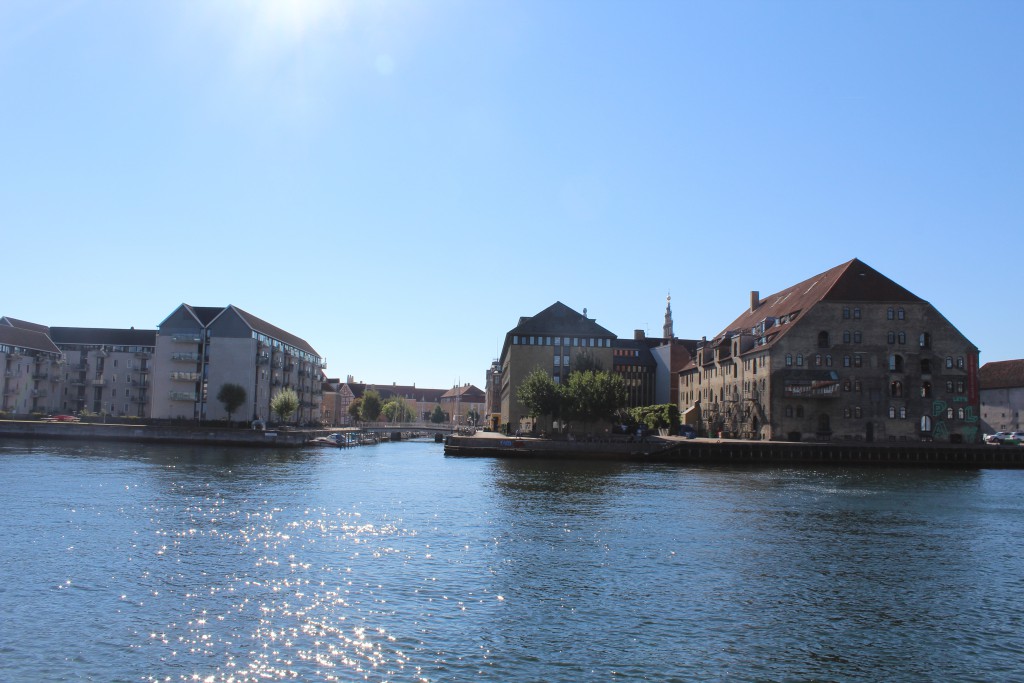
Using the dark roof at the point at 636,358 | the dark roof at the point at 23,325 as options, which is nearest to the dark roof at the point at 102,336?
the dark roof at the point at 23,325

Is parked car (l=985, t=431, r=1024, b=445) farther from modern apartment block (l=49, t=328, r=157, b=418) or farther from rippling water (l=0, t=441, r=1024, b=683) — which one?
modern apartment block (l=49, t=328, r=157, b=418)

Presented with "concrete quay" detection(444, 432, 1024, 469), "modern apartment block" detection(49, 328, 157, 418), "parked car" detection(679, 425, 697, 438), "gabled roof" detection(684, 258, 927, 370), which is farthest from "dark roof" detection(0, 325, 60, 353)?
"gabled roof" detection(684, 258, 927, 370)

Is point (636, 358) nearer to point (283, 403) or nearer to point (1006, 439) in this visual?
point (1006, 439)

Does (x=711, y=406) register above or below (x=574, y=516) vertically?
above

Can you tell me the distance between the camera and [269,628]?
22.3 m

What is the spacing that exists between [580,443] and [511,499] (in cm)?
4833

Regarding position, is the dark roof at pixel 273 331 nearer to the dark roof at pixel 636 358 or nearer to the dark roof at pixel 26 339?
the dark roof at pixel 26 339

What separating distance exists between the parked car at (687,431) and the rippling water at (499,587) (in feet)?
190

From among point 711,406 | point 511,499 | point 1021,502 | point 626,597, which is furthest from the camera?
point 711,406

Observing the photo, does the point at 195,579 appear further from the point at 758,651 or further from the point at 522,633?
the point at 758,651

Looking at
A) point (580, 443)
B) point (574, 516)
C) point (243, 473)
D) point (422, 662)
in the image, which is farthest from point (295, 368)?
point (422, 662)

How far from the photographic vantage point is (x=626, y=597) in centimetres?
2664

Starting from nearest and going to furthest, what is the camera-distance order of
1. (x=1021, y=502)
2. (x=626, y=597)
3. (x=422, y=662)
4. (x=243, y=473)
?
1. (x=422, y=662)
2. (x=626, y=597)
3. (x=1021, y=502)
4. (x=243, y=473)

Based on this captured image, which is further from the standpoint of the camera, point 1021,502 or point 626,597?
point 1021,502
